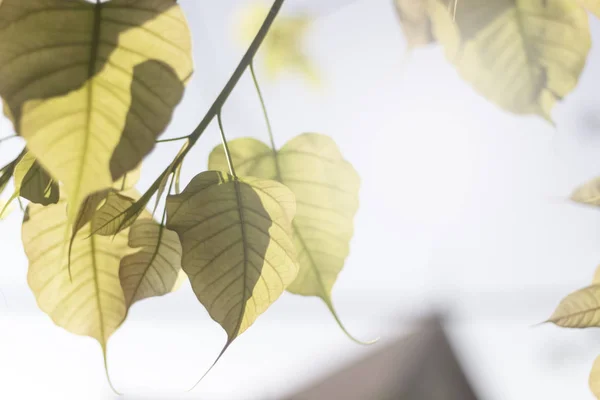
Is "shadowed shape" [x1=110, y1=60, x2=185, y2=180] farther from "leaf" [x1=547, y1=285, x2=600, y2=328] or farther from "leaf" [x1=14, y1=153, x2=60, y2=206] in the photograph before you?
"leaf" [x1=547, y1=285, x2=600, y2=328]

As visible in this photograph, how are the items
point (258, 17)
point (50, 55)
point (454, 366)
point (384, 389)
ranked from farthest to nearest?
point (454, 366)
point (384, 389)
point (258, 17)
point (50, 55)

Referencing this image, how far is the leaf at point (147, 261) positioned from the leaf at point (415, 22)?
0.40 ft

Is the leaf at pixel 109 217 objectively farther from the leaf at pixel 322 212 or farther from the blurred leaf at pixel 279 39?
the blurred leaf at pixel 279 39

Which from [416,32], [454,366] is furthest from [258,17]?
[454,366]

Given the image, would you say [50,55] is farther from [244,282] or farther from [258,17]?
[258,17]

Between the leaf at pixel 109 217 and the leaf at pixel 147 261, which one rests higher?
Answer: the leaf at pixel 109 217

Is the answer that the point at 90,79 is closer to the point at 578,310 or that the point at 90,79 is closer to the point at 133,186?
the point at 133,186

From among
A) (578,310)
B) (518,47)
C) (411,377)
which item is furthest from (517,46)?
(411,377)

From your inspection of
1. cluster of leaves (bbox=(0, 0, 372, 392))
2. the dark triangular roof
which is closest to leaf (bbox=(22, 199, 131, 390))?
cluster of leaves (bbox=(0, 0, 372, 392))

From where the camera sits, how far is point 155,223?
0.18 m

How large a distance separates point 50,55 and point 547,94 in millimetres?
153

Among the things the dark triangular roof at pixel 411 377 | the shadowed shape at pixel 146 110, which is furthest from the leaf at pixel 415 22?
the dark triangular roof at pixel 411 377

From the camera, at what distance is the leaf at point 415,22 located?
8.1 inches

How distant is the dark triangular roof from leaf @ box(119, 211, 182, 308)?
10.5ft
